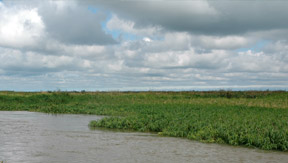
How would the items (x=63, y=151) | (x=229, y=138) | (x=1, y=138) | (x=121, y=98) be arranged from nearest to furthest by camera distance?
1. (x=63, y=151)
2. (x=229, y=138)
3. (x=1, y=138)
4. (x=121, y=98)

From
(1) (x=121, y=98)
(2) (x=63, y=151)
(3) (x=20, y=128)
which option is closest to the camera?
(2) (x=63, y=151)

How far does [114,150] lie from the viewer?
44.2 ft

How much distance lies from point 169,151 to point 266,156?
4.07 meters

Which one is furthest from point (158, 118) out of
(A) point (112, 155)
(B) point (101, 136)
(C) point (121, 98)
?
(C) point (121, 98)

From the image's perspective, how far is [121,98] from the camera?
42.0 meters

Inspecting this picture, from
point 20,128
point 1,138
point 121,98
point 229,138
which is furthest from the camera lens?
point 121,98

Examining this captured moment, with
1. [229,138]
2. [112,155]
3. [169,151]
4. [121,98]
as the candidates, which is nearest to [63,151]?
[112,155]

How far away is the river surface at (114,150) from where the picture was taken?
1192 centimetres

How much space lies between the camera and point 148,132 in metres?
18.8

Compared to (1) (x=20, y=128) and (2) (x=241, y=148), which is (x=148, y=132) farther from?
(1) (x=20, y=128)

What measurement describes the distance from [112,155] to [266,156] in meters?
6.45

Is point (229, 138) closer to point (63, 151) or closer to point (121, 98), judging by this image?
point (63, 151)

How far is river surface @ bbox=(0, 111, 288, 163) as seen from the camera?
39.1ft

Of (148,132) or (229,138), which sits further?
(148,132)
